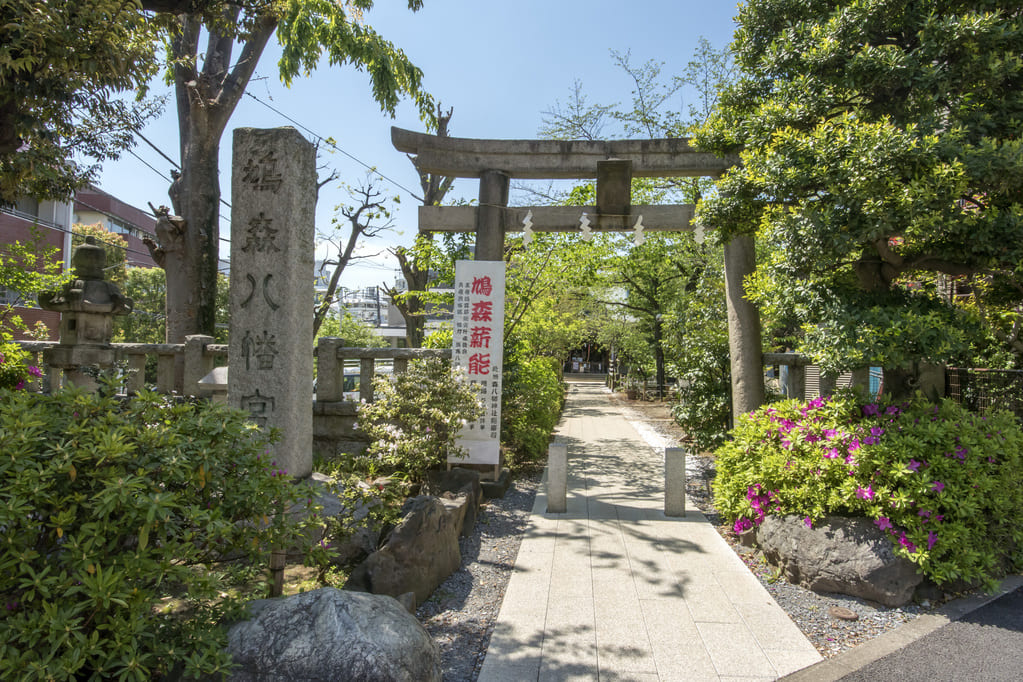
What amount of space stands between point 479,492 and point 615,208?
427 centimetres

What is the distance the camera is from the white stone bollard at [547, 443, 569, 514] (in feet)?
23.2

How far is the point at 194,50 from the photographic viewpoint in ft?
38.1

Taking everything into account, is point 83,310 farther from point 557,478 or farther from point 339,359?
point 557,478

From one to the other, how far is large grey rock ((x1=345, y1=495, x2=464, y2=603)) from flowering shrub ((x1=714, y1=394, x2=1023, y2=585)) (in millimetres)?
2818

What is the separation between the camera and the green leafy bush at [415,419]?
6438 mm

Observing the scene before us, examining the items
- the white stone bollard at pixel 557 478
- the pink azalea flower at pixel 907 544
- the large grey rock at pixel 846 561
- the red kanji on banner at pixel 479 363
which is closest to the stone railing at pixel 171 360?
the red kanji on banner at pixel 479 363

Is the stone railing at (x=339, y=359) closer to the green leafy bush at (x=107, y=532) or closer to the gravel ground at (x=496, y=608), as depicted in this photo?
the gravel ground at (x=496, y=608)

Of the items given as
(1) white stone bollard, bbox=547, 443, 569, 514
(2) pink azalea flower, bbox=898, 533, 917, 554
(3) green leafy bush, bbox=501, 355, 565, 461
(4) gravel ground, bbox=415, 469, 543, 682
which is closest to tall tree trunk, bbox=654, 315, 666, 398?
(3) green leafy bush, bbox=501, 355, 565, 461

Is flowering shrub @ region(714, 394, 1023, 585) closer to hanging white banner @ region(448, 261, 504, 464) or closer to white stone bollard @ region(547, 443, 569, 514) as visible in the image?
white stone bollard @ region(547, 443, 569, 514)

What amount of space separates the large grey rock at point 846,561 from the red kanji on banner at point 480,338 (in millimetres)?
4391

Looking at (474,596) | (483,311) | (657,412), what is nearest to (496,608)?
(474,596)

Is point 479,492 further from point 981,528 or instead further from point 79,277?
point 79,277

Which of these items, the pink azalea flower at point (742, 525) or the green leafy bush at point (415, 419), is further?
the green leafy bush at point (415, 419)

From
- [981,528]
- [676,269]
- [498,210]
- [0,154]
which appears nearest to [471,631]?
[981,528]
